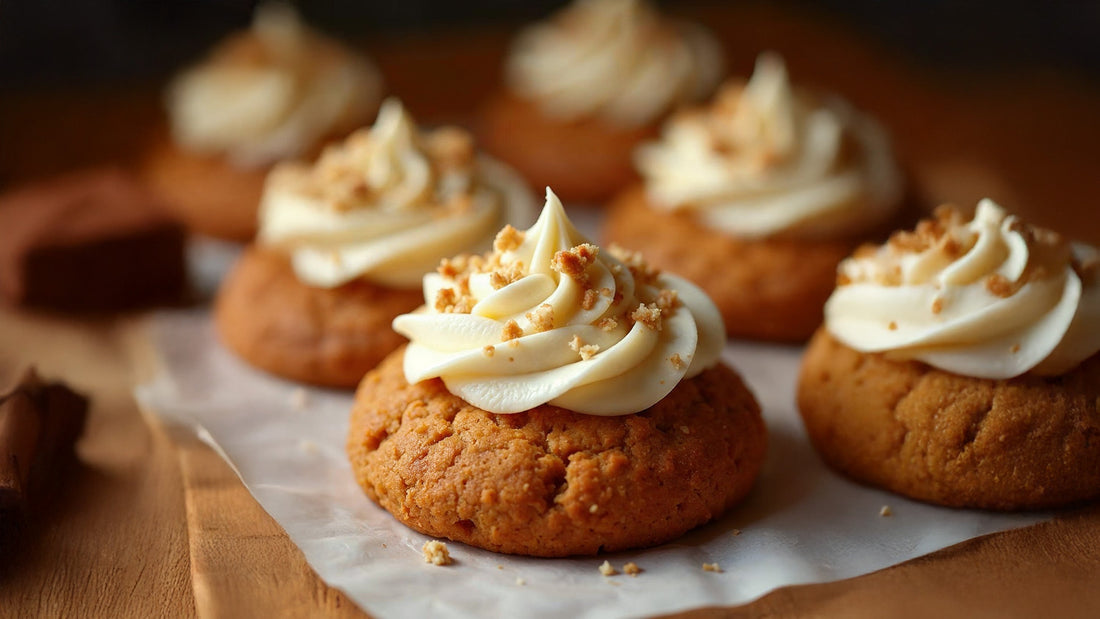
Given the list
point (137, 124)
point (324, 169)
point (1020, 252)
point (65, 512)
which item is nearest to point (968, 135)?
point (1020, 252)

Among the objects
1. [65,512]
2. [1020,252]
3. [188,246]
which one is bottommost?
[188,246]

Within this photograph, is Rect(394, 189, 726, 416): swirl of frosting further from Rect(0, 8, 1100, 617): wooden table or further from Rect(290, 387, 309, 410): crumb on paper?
Rect(290, 387, 309, 410): crumb on paper

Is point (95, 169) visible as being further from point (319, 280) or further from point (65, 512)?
point (65, 512)

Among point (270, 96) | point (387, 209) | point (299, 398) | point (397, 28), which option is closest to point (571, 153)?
point (270, 96)

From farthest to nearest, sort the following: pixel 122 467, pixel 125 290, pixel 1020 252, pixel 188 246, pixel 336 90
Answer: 1. pixel 336 90
2. pixel 188 246
3. pixel 125 290
4. pixel 122 467
5. pixel 1020 252

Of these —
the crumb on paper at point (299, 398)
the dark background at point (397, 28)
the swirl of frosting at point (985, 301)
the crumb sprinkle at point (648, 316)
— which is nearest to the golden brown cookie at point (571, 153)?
the dark background at point (397, 28)

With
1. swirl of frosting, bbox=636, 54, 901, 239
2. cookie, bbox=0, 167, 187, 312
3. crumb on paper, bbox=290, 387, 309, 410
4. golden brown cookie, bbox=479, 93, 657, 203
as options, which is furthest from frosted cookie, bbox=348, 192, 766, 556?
golden brown cookie, bbox=479, 93, 657, 203
